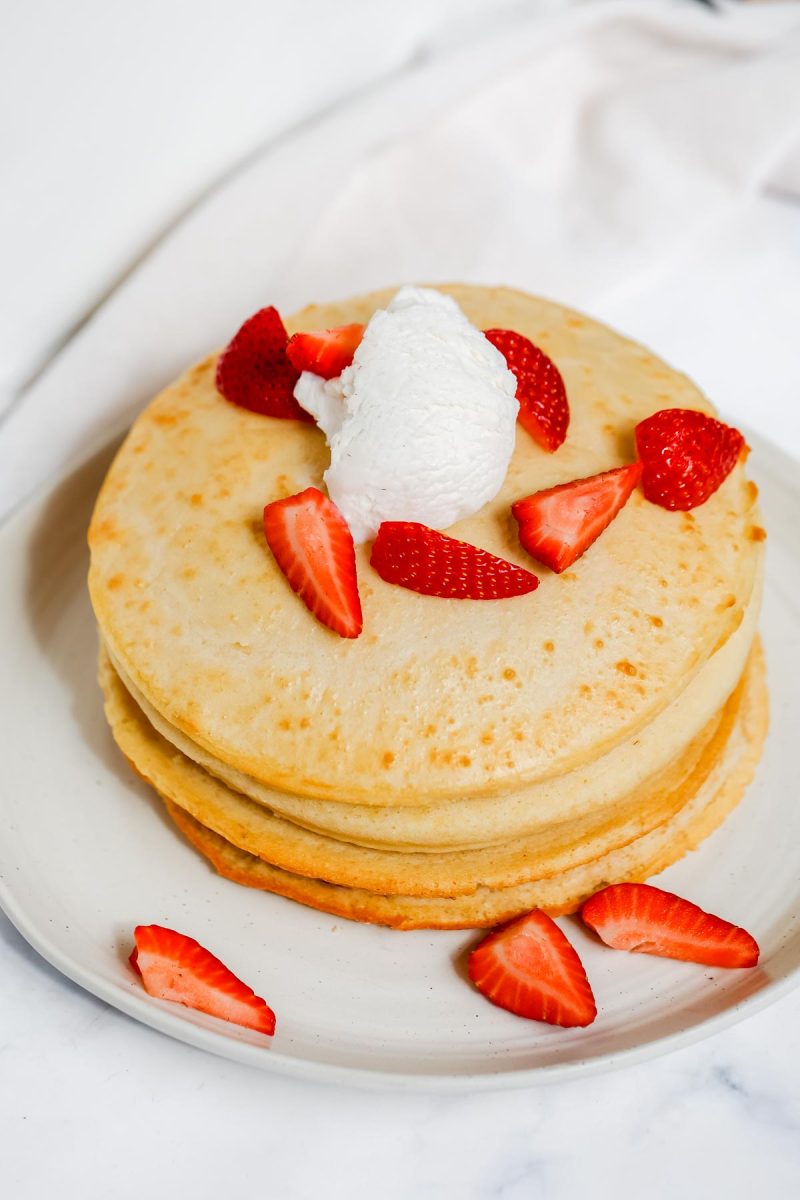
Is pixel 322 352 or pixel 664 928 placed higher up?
pixel 322 352

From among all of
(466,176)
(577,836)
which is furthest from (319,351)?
(466,176)

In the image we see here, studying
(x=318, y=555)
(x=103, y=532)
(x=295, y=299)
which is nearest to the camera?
(x=318, y=555)

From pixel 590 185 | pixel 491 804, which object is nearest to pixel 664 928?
pixel 491 804

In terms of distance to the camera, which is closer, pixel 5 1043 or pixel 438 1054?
pixel 438 1054

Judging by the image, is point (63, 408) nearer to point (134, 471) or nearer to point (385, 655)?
point (134, 471)

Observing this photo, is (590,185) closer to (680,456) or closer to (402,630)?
(680,456)

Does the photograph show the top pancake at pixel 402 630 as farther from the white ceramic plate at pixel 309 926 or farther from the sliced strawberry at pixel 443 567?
the white ceramic plate at pixel 309 926

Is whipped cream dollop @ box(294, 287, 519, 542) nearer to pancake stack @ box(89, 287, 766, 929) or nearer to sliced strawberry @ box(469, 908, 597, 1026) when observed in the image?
pancake stack @ box(89, 287, 766, 929)
